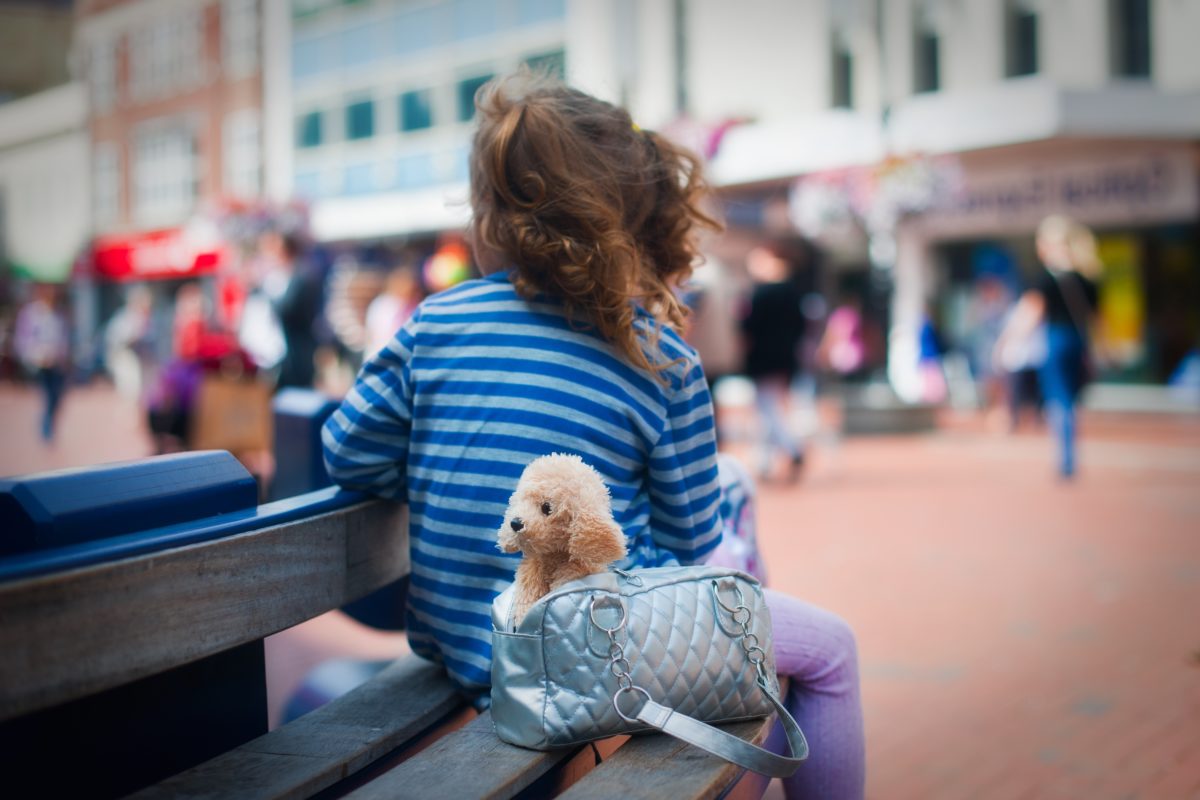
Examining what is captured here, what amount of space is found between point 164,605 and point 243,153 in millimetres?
29114

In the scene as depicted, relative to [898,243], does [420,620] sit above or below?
below

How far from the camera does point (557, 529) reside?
1.64 m

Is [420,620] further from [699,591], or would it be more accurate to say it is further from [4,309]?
[4,309]

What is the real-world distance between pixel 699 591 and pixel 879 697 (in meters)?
2.52

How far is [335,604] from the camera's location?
1945mm

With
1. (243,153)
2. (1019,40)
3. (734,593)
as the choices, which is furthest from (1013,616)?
(243,153)

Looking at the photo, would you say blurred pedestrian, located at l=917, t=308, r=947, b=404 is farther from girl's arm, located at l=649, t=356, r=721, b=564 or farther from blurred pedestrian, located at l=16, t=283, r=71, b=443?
girl's arm, located at l=649, t=356, r=721, b=564

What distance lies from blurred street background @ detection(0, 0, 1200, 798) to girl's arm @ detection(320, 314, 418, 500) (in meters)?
0.43

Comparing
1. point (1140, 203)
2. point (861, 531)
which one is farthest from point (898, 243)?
point (861, 531)

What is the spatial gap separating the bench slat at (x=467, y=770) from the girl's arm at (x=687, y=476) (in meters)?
0.45

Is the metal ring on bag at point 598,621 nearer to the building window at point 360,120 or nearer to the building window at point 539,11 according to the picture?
the building window at point 539,11

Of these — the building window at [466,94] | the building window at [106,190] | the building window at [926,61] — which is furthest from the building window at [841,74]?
the building window at [106,190]

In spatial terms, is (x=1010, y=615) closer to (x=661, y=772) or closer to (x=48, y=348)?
(x=661, y=772)

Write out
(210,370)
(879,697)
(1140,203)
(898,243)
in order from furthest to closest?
(898,243), (1140,203), (210,370), (879,697)
